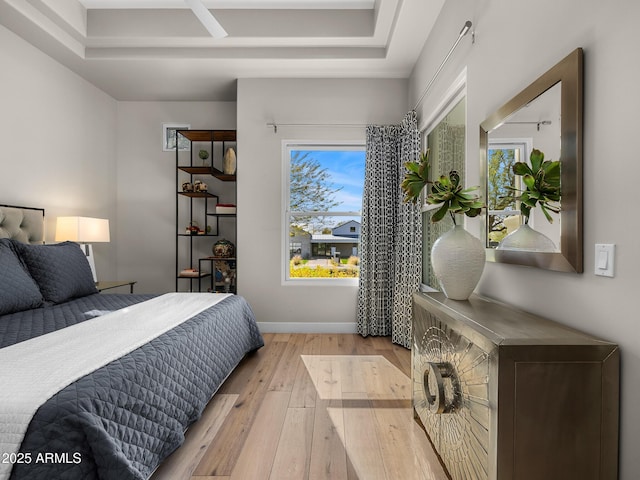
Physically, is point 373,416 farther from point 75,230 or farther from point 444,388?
point 75,230

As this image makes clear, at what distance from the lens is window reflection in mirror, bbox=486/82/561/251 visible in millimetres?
1451

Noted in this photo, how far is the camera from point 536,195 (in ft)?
5.02

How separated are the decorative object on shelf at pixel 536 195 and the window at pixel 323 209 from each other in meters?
2.54

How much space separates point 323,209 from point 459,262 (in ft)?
8.25

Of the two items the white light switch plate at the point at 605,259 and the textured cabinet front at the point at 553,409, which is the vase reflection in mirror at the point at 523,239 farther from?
the textured cabinet front at the point at 553,409

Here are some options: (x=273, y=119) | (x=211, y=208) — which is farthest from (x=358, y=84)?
(x=211, y=208)

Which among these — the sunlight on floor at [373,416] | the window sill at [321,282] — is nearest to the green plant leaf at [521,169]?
the sunlight on floor at [373,416]

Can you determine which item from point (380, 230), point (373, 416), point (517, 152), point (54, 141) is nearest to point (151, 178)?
point (54, 141)

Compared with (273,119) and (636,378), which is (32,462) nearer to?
(636,378)

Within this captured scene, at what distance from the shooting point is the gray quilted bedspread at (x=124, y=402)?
1.14 meters

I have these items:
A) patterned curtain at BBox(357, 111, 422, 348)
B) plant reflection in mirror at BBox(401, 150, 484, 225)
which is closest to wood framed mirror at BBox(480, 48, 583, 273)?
plant reflection in mirror at BBox(401, 150, 484, 225)

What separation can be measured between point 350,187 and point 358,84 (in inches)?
43.8

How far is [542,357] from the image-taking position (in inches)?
44.2

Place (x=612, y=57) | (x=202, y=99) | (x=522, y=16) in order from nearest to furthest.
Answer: (x=612, y=57)
(x=522, y=16)
(x=202, y=99)
